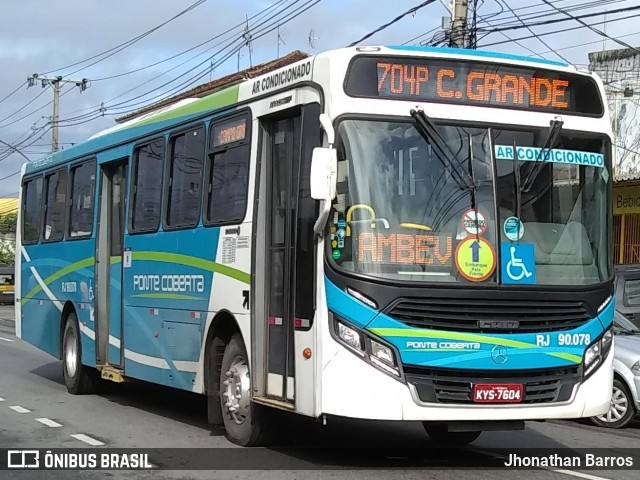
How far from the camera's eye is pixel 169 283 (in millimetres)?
10375

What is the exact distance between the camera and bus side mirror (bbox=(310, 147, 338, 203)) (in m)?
7.03

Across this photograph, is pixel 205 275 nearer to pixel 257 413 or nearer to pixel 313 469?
pixel 257 413

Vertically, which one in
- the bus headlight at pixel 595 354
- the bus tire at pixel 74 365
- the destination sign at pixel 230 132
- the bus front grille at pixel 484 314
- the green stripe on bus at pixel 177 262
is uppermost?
the destination sign at pixel 230 132

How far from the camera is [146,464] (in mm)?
8211

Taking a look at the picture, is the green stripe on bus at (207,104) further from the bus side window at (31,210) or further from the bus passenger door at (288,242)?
the bus side window at (31,210)

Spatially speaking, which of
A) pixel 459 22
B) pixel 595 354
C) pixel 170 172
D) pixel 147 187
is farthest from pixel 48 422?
pixel 459 22

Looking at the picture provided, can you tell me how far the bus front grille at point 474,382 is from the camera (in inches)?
281

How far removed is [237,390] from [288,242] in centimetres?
167

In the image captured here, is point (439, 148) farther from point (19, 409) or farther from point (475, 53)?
point (19, 409)

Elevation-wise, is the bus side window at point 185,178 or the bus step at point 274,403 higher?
the bus side window at point 185,178

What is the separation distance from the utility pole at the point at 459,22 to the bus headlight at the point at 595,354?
9.86m

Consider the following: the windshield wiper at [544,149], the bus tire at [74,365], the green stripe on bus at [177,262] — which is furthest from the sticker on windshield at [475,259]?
the bus tire at [74,365]

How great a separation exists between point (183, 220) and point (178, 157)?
2.57ft

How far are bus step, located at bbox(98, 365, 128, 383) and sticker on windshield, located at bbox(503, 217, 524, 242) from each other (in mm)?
6162
